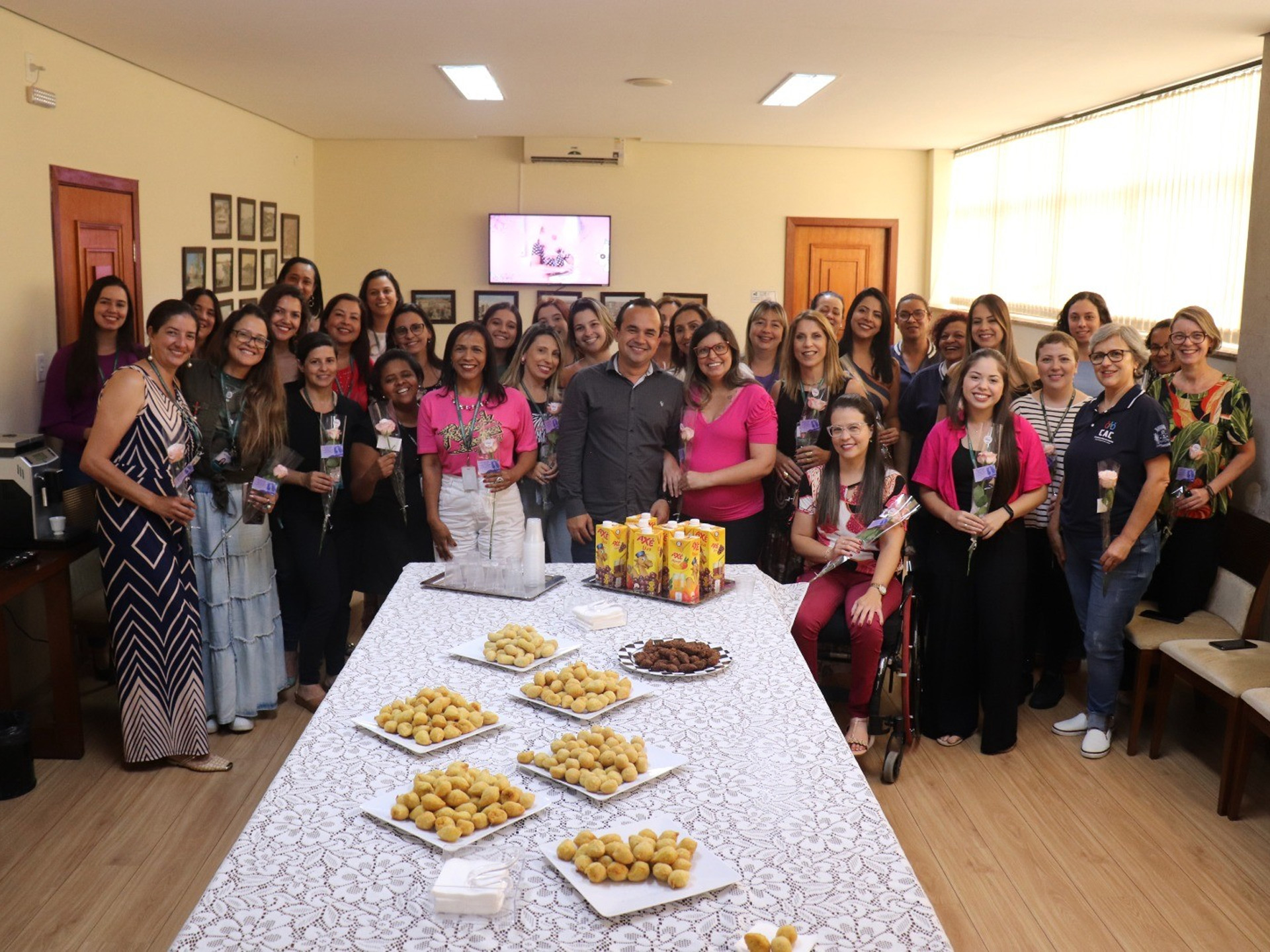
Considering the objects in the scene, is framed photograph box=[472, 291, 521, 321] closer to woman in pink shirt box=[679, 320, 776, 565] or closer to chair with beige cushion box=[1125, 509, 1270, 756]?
woman in pink shirt box=[679, 320, 776, 565]

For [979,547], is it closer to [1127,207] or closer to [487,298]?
[1127,207]

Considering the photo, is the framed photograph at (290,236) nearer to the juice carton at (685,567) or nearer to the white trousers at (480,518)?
the white trousers at (480,518)

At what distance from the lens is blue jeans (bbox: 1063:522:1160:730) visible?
→ 4.00 meters

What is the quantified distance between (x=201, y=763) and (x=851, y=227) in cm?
805

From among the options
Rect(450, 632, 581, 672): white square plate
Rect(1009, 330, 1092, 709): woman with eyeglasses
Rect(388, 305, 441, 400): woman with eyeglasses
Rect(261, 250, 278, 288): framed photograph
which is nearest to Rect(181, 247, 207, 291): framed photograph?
Rect(261, 250, 278, 288): framed photograph

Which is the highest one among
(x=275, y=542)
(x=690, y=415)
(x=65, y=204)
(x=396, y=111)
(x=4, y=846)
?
(x=396, y=111)

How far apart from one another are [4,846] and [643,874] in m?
2.60

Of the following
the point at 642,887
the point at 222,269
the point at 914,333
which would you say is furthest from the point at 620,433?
the point at 222,269

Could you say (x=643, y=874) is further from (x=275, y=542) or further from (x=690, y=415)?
(x=275, y=542)

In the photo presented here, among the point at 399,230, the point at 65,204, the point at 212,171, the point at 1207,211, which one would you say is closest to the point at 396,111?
the point at 212,171

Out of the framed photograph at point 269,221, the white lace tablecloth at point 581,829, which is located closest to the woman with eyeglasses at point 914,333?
the white lace tablecloth at point 581,829

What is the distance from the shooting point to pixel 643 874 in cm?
163

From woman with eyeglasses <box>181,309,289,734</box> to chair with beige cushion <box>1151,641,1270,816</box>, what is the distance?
3.24m

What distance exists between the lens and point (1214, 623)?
13.6 ft
